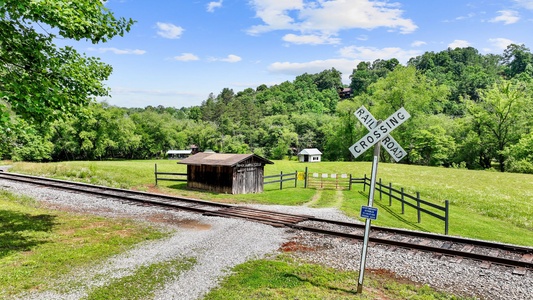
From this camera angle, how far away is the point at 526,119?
5156 cm

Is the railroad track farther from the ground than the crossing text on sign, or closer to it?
closer to it

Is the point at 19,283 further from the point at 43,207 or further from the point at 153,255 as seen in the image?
the point at 43,207

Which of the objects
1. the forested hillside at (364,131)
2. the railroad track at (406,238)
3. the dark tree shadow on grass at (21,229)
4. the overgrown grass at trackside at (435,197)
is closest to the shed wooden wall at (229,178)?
the overgrown grass at trackside at (435,197)

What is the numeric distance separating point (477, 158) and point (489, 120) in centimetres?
713

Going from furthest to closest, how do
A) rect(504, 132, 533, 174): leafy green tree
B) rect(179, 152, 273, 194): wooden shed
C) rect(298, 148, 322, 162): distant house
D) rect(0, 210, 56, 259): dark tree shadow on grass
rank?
rect(298, 148, 322, 162): distant house < rect(504, 132, 533, 174): leafy green tree < rect(179, 152, 273, 194): wooden shed < rect(0, 210, 56, 259): dark tree shadow on grass

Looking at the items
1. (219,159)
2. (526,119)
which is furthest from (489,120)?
(219,159)

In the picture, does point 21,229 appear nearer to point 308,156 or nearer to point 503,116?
point 308,156

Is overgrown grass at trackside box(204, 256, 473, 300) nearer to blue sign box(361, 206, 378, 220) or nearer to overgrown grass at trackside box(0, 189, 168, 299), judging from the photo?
blue sign box(361, 206, 378, 220)

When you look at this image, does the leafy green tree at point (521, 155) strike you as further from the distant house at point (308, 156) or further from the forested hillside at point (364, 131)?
the distant house at point (308, 156)

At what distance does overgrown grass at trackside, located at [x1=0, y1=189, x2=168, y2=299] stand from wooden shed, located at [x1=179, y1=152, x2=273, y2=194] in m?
10.4

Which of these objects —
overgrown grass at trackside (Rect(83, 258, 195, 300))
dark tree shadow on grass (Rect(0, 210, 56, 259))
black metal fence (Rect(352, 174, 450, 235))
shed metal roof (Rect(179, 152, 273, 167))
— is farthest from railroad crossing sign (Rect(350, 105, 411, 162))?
shed metal roof (Rect(179, 152, 273, 167))

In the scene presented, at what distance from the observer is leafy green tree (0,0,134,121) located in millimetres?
7941

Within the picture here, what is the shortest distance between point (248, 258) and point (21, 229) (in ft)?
30.5

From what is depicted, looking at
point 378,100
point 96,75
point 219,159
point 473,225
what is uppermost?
point 378,100
